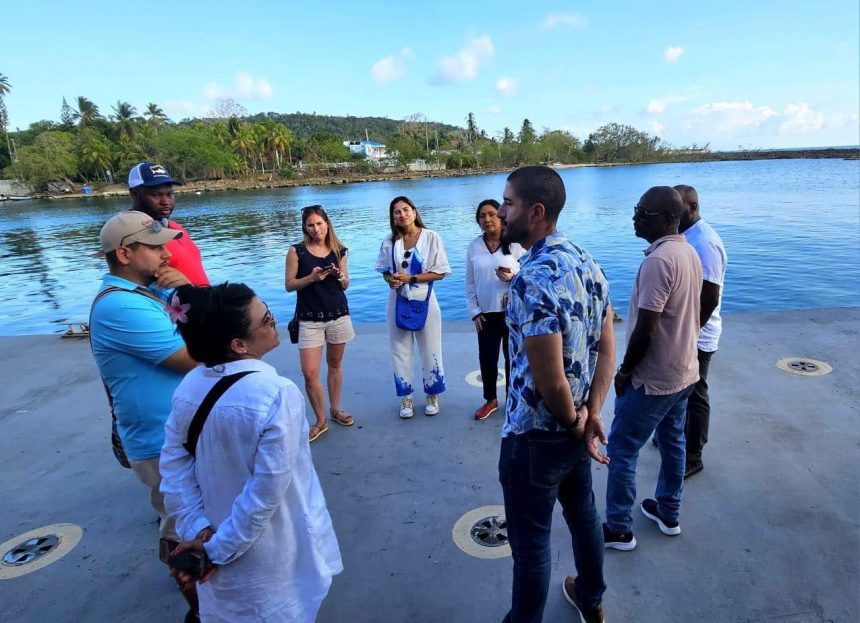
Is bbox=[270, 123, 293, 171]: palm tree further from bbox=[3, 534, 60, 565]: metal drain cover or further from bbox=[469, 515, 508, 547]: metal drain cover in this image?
bbox=[469, 515, 508, 547]: metal drain cover

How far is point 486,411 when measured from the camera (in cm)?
384

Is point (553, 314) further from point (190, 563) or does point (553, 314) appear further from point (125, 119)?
point (125, 119)

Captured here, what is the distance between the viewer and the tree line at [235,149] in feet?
222

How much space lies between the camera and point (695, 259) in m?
2.22

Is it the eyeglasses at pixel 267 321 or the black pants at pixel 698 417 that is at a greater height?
the eyeglasses at pixel 267 321

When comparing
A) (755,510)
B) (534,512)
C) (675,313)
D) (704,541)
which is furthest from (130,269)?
(755,510)

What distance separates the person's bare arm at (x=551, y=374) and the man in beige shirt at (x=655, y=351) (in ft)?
2.53

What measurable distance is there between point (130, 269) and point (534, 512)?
1.89 m

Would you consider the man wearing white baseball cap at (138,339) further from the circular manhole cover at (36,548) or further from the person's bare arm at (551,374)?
the person's bare arm at (551,374)

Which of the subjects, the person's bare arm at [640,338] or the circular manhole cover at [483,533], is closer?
→ the person's bare arm at [640,338]

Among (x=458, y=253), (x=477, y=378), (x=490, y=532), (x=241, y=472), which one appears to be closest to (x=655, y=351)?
(x=490, y=532)

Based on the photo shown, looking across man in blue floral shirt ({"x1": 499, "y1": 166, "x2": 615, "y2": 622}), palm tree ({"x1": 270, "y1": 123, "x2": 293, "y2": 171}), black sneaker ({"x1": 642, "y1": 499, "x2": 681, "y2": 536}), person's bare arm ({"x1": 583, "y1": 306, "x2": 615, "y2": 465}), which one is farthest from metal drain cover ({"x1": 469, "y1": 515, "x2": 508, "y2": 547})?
palm tree ({"x1": 270, "y1": 123, "x2": 293, "y2": 171})

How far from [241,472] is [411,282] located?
8.37ft

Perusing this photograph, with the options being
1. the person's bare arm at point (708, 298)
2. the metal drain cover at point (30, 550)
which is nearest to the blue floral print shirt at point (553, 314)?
the person's bare arm at point (708, 298)
